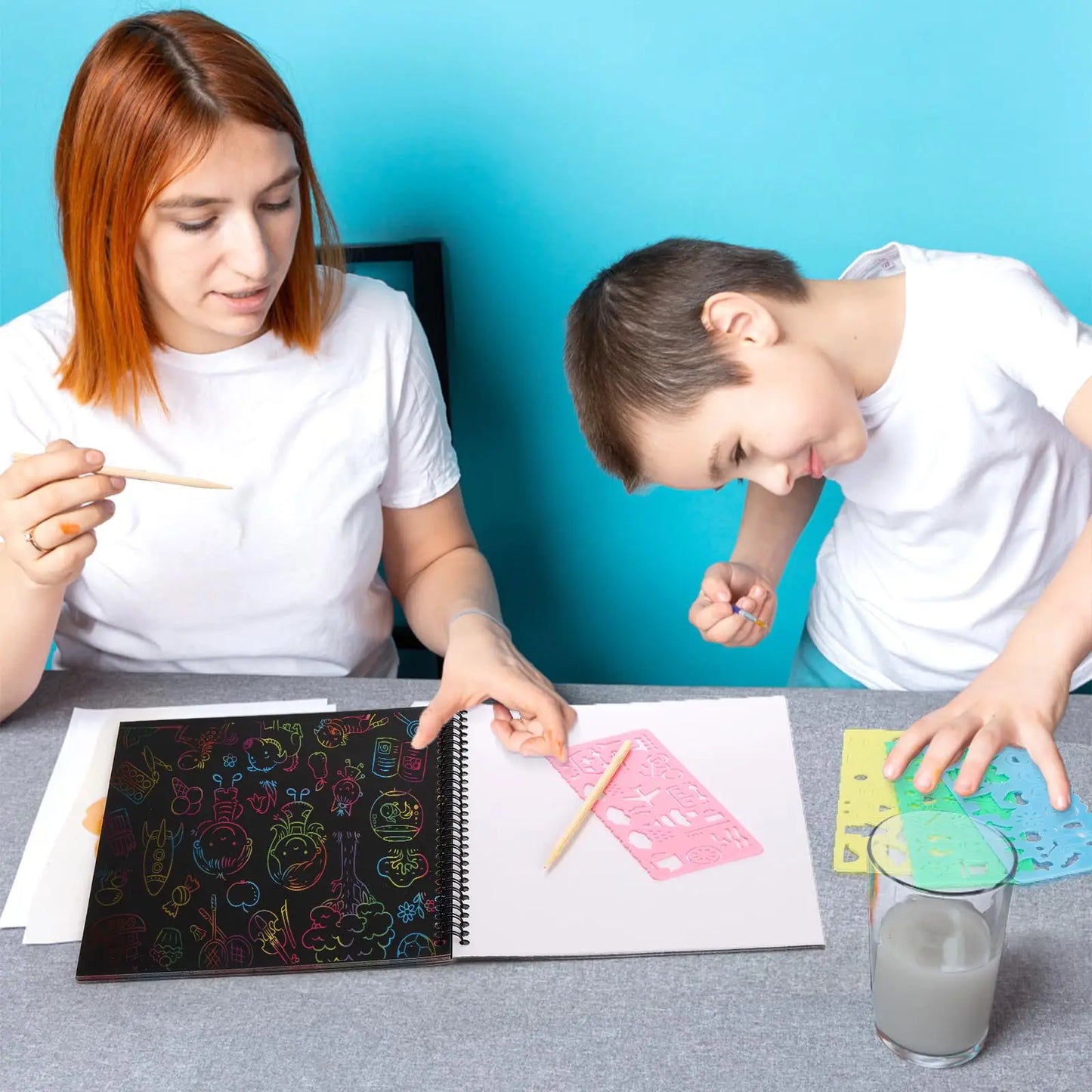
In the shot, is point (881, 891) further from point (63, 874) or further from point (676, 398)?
point (63, 874)

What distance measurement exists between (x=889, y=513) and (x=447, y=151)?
2.41 ft

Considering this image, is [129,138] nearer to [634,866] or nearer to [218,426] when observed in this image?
[218,426]

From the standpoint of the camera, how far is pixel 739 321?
1.00 metres

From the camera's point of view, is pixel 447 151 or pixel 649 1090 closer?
pixel 649 1090

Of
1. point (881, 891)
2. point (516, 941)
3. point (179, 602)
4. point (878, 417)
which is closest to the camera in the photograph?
point (881, 891)

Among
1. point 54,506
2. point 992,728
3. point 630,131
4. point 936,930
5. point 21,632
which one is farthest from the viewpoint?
A: point 630,131

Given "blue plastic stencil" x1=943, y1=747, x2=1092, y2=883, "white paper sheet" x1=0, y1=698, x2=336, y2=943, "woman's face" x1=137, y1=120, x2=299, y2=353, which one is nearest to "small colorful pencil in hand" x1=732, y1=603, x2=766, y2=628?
"blue plastic stencil" x1=943, y1=747, x2=1092, y2=883

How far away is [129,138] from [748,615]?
27.3 inches

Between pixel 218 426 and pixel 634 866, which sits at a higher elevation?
pixel 218 426

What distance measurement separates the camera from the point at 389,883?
860mm

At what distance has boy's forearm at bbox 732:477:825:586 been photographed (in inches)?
50.4

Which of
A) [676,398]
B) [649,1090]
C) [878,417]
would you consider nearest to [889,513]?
[878,417]

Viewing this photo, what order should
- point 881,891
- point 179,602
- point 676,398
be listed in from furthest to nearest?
1. point 179,602
2. point 676,398
3. point 881,891

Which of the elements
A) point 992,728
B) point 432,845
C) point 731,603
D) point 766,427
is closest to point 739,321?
point 766,427
